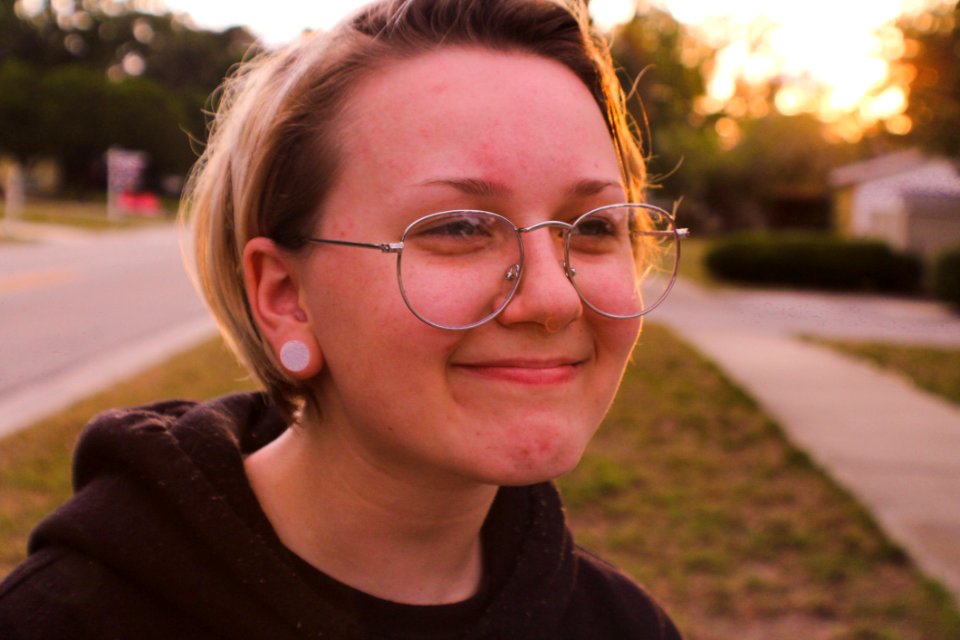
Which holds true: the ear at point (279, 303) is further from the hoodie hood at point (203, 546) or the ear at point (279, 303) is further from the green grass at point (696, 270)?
the green grass at point (696, 270)

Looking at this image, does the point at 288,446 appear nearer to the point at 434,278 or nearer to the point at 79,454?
the point at 79,454

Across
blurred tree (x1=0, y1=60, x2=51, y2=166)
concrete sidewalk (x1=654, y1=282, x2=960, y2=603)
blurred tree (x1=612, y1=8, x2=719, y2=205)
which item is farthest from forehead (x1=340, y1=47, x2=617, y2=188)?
blurred tree (x1=0, y1=60, x2=51, y2=166)

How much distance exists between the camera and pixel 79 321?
38.5 ft

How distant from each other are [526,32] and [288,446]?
0.83 m

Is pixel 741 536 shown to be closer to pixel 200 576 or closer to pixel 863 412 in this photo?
pixel 863 412

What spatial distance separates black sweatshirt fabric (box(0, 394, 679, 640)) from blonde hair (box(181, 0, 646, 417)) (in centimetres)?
25

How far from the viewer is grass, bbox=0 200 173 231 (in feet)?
115

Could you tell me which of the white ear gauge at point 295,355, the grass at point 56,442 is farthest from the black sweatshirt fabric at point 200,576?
the grass at point 56,442

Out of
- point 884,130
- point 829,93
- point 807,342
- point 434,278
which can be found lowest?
point 829,93

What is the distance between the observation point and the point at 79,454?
153 cm

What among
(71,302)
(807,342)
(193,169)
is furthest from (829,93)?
(193,169)

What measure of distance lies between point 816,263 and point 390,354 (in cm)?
2229

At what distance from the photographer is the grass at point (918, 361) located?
9477 mm

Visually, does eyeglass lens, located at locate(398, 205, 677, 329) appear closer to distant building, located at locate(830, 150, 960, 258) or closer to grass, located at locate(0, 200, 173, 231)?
distant building, located at locate(830, 150, 960, 258)
